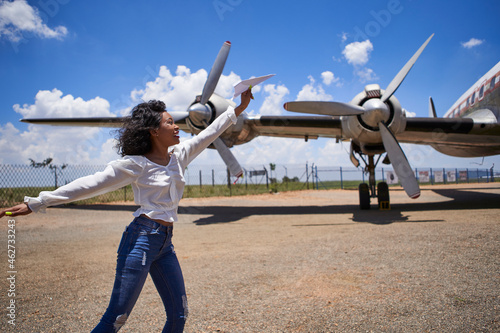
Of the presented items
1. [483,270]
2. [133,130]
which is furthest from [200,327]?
[483,270]

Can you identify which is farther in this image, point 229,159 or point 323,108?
point 229,159

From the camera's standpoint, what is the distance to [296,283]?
3.52m

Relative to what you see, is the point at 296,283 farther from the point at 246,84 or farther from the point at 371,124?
the point at 371,124

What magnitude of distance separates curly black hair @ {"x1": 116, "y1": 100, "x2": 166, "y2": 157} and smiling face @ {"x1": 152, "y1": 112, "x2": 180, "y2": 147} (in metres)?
0.03

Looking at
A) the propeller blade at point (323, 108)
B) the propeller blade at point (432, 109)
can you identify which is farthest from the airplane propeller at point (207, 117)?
the propeller blade at point (432, 109)

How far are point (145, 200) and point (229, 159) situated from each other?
9.02 m

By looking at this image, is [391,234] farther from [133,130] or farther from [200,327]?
[133,130]

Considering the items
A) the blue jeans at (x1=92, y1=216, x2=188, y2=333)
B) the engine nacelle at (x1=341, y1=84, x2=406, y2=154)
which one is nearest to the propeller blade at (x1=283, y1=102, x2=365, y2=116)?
the engine nacelle at (x1=341, y1=84, x2=406, y2=154)

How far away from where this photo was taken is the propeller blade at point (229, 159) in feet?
34.1

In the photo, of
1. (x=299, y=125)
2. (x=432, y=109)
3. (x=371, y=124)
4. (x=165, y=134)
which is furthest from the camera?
(x=432, y=109)

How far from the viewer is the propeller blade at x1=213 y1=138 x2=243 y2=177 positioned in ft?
34.1

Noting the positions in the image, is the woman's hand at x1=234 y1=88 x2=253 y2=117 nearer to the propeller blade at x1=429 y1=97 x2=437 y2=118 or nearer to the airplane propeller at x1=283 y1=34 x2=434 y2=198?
the airplane propeller at x1=283 y1=34 x2=434 y2=198

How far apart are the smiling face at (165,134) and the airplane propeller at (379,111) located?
7.21 metres

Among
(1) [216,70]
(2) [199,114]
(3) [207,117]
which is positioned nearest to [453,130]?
(1) [216,70]
